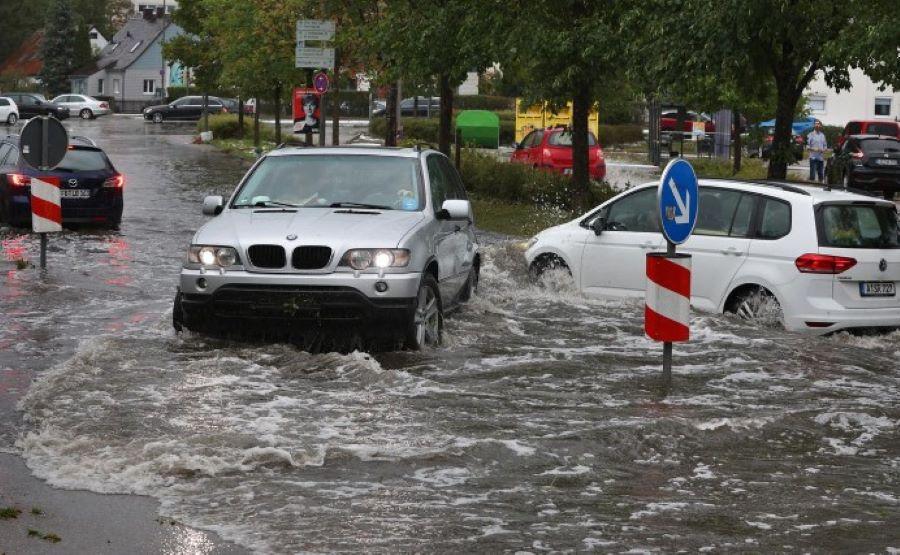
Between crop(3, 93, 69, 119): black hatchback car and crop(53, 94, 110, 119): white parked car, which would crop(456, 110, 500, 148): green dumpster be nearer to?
crop(3, 93, 69, 119): black hatchback car

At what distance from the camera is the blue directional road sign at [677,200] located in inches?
396

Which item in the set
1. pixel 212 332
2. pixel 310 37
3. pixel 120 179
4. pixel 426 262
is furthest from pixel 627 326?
pixel 310 37

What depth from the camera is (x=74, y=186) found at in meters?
22.6

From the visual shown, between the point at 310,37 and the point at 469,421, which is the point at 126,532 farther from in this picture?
the point at 310,37

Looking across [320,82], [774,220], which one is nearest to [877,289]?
[774,220]

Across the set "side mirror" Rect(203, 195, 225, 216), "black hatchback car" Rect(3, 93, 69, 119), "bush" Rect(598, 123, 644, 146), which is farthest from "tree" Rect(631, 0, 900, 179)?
"black hatchback car" Rect(3, 93, 69, 119)

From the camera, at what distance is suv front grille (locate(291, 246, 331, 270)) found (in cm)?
1108

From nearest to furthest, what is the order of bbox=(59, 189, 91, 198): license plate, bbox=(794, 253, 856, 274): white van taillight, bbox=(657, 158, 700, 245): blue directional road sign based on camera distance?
bbox=(657, 158, 700, 245): blue directional road sign, bbox=(794, 253, 856, 274): white van taillight, bbox=(59, 189, 91, 198): license plate

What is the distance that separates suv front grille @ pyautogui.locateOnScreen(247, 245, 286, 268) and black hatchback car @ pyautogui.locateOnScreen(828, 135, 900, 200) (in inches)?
1037

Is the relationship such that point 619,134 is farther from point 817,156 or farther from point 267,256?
point 267,256

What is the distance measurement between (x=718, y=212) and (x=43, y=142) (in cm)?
793

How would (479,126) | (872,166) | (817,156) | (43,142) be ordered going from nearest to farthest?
(43,142) < (872,166) < (817,156) < (479,126)

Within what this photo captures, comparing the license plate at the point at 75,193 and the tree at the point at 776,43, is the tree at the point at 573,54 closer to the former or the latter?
the tree at the point at 776,43

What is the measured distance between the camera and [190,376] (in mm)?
10312
